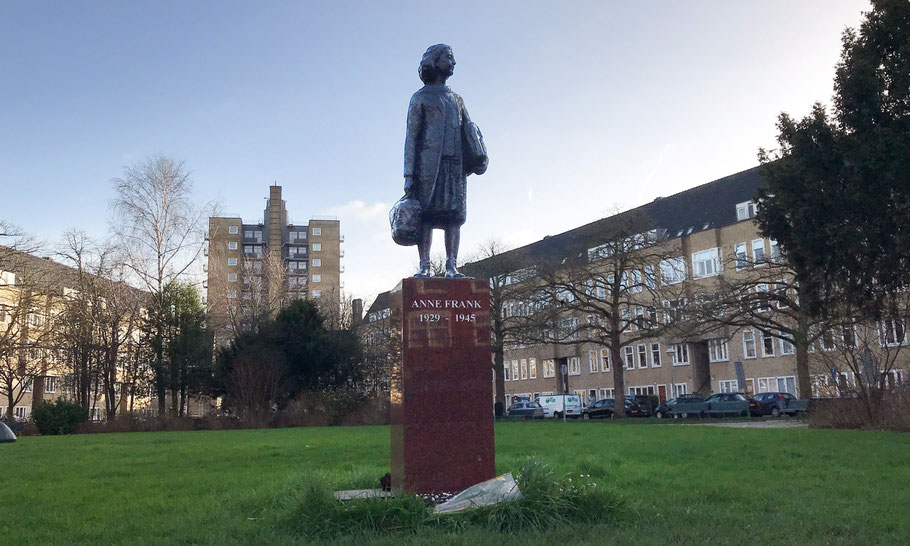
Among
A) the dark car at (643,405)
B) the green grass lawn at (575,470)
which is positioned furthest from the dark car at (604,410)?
the green grass lawn at (575,470)

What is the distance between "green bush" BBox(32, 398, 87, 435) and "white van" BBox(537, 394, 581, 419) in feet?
89.2

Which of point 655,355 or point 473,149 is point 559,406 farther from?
point 473,149

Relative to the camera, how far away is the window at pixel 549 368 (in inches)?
2820

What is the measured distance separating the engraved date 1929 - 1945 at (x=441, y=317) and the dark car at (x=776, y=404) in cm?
3524

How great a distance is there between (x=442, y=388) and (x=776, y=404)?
1434 inches

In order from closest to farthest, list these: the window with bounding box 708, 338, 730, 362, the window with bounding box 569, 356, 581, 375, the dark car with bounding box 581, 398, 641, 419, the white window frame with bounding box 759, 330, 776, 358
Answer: the dark car with bounding box 581, 398, 641, 419 → the white window frame with bounding box 759, 330, 776, 358 → the window with bounding box 708, 338, 730, 362 → the window with bounding box 569, 356, 581, 375

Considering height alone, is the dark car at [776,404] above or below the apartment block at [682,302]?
below

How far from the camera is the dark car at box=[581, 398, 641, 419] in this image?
48.2 metres

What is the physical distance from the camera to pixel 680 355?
59656 millimetres

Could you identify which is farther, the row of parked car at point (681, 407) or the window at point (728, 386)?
the window at point (728, 386)

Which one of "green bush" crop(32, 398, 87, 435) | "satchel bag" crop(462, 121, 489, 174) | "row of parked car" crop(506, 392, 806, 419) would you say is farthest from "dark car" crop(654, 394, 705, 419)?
"satchel bag" crop(462, 121, 489, 174)

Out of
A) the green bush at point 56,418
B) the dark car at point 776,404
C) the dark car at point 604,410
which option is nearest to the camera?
the green bush at point 56,418

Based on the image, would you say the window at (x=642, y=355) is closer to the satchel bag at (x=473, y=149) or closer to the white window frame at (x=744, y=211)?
the white window frame at (x=744, y=211)

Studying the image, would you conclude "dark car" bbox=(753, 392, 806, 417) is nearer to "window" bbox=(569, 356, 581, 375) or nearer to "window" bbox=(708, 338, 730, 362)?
"window" bbox=(708, 338, 730, 362)
